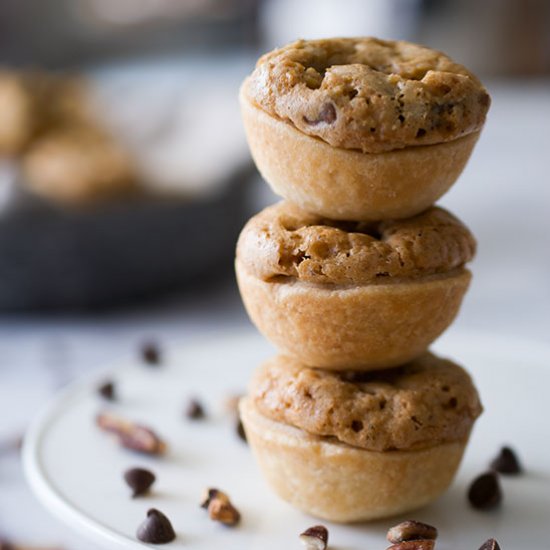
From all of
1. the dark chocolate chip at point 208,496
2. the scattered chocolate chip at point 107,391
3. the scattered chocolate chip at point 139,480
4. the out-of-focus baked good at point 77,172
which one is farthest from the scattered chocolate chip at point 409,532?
the out-of-focus baked good at point 77,172

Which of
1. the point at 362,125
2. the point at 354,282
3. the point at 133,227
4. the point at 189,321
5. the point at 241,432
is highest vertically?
the point at 362,125

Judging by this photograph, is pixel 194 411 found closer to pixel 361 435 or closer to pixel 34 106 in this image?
pixel 361 435

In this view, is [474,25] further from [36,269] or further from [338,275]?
[338,275]

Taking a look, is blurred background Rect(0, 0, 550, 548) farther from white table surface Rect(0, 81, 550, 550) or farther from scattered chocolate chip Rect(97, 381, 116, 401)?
scattered chocolate chip Rect(97, 381, 116, 401)

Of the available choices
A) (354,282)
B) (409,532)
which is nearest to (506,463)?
(409,532)

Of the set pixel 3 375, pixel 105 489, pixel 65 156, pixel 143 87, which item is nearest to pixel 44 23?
pixel 143 87
